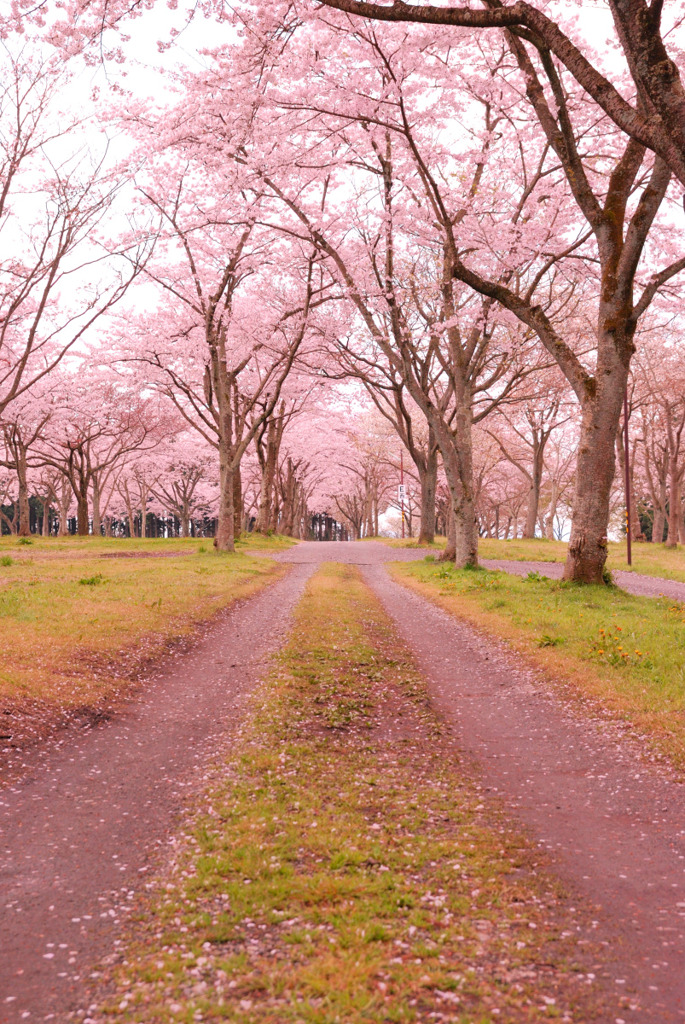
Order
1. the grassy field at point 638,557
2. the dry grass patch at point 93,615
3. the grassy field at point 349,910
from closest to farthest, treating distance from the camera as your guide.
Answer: the grassy field at point 349,910, the dry grass patch at point 93,615, the grassy field at point 638,557

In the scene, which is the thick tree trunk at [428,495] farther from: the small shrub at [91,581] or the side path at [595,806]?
the side path at [595,806]

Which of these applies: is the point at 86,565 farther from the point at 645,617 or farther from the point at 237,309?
the point at 645,617

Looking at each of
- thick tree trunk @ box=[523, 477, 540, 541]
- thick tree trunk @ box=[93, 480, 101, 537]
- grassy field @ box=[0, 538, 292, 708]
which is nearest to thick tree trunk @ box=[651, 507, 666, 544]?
thick tree trunk @ box=[523, 477, 540, 541]

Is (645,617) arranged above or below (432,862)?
above

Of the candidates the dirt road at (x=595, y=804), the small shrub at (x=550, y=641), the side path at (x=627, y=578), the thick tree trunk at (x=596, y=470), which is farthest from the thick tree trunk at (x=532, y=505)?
the dirt road at (x=595, y=804)

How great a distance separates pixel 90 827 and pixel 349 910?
8.31 feet

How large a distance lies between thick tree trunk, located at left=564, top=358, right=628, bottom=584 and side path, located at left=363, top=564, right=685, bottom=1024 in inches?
209

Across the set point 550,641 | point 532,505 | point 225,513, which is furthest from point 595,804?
point 532,505

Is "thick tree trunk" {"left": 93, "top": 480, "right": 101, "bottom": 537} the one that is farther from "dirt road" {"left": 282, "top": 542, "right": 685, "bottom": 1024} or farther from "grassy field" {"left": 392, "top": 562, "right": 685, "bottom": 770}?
"dirt road" {"left": 282, "top": 542, "right": 685, "bottom": 1024}

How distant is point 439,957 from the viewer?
3889 millimetres

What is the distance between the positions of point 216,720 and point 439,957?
495cm

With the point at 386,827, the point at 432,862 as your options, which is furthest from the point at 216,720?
the point at 432,862

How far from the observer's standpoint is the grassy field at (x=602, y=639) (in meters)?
8.18

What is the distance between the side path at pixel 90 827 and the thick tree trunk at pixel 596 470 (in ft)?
27.5
